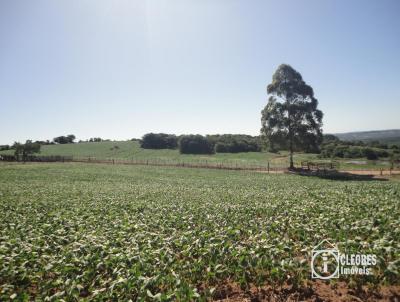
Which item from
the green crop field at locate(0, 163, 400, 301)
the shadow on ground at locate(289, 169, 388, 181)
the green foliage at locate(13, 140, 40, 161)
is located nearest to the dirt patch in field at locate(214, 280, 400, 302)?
the green crop field at locate(0, 163, 400, 301)

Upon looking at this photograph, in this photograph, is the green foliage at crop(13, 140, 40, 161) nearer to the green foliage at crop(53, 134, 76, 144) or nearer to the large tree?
the green foliage at crop(53, 134, 76, 144)

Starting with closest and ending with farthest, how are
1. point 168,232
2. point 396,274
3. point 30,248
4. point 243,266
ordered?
1. point 396,274
2. point 243,266
3. point 30,248
4. point 168,232

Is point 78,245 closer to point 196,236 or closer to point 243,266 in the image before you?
point 196,236

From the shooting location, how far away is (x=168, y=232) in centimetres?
1027

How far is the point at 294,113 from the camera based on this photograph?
4316cm

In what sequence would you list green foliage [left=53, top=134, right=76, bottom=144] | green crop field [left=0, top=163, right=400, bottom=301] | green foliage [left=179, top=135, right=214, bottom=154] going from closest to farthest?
1. green crop field [left=0, top=163, right=400, bottom=301]
2. green foliage [left=179, top=135, right=214, bottom=154]
3. green foliage [left=53, top=134, right=76, bottom=144]

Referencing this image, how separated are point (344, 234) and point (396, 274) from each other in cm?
300

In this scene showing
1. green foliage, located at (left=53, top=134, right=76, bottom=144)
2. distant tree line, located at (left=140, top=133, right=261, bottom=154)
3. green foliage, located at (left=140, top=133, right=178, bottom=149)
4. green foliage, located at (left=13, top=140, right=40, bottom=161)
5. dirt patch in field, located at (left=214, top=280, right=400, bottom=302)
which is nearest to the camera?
dirt patch in field, located at (left=214, top=280, right=400, bottom=302)

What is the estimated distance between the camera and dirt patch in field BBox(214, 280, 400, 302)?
18.2ft

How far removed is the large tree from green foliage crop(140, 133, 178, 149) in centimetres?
8480

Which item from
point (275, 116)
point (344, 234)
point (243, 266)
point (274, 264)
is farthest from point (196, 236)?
point (275, 116)

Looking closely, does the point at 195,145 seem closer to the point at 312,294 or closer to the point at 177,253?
the point at 177,253

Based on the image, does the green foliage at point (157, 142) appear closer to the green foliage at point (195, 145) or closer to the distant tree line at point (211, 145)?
the distant tree line at point (211, 145)

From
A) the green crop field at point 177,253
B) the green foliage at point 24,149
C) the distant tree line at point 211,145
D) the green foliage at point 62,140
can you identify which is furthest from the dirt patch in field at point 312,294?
the green foliage at point 62,140
